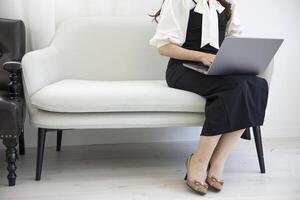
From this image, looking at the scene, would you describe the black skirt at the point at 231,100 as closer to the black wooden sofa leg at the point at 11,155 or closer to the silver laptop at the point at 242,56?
the silver laptop at the point at 242,56

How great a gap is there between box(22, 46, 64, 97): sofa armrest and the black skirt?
2.27ft

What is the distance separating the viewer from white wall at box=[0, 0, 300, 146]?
2.32m

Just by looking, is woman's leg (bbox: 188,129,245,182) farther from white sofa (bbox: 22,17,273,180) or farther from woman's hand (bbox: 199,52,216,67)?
woman's hand (bbox: 199,52,216,67)

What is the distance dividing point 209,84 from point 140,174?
0.55 m

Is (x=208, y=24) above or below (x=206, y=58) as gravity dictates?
above

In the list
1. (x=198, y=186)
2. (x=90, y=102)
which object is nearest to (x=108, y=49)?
(x=90, y=102)

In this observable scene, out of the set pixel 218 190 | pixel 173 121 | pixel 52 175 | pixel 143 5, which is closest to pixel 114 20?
pixel 143 5

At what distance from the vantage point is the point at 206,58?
5.61 ft

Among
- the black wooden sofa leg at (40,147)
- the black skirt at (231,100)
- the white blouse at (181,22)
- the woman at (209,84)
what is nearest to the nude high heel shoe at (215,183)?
the woman at (209,84)

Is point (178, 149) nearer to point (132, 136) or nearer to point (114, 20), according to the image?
point (132, 136)

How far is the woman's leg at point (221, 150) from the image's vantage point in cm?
170

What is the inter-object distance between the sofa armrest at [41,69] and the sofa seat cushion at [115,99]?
42 mm

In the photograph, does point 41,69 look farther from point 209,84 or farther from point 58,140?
point 209,84

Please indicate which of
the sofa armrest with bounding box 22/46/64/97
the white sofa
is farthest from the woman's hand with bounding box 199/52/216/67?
the sofa armrest with bounding box 22/46/64/97
